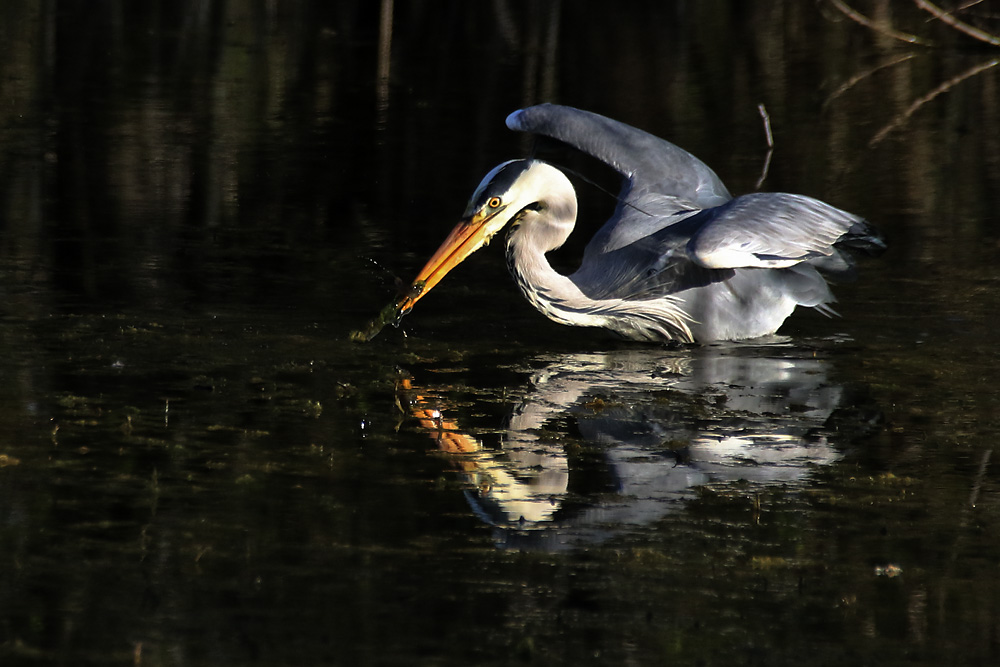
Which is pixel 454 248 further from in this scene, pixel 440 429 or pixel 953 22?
pixel 953 22

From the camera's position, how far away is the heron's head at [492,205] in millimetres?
8367

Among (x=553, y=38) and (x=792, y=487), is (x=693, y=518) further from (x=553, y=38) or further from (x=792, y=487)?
(x=553, y=38)

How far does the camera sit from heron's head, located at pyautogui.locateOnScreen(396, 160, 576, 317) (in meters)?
8.37

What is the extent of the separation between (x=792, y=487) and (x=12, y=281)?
16.9 feet

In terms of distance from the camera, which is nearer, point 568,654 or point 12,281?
point 568,654

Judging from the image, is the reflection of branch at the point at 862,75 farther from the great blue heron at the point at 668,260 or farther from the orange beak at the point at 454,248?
the orange beak at the point at 454,248

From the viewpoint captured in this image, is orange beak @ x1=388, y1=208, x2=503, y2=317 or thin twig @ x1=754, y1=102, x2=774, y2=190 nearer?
orange beak @ x1=388, y1=208, x2=503, y2=317

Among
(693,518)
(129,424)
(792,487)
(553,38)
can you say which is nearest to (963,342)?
(792,487)

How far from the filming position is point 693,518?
5738 millimetres

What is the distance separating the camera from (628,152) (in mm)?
9797

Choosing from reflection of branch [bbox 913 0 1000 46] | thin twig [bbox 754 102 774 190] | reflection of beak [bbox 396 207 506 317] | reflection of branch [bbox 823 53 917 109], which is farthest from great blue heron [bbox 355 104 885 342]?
thin twig [bbox 754 102 774 190]

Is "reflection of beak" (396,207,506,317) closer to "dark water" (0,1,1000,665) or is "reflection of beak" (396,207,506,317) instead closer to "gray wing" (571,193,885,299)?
"dark water" (0,1,1000,665)

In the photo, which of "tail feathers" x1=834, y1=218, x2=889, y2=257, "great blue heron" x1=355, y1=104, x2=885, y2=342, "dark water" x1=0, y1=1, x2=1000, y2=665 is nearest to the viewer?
"dark water" x1=0, y1=1, x2=1000, y2=665

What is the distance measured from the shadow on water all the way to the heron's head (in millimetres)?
769
